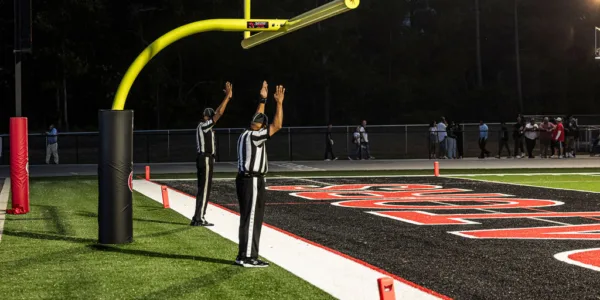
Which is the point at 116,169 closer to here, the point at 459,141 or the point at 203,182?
the point at 203,182

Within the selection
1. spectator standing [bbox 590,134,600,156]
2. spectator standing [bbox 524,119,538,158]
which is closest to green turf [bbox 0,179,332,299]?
Result: spectator standing [bbox 524,119,538,158]

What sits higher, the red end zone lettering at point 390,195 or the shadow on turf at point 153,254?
the red end zone lettering at point 390,195

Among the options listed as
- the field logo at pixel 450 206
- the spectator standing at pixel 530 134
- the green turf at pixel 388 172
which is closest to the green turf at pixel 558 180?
the green turf at pixel 388 172

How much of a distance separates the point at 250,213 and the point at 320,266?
1.04 m

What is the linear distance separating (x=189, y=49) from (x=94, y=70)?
872 centimetres

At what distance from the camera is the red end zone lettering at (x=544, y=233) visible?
13.7m

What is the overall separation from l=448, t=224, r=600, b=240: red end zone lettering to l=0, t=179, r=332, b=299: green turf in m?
4.03

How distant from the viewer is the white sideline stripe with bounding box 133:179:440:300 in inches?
358

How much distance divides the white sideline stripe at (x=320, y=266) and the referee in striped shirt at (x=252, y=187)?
479 millimetres

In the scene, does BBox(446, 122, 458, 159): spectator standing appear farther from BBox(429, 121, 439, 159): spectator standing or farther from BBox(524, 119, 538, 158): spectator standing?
BBox(524, 119, 538, 158): spectator standing

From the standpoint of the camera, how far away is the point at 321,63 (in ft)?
229

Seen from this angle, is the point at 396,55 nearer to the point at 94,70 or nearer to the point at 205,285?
the point at 94,70

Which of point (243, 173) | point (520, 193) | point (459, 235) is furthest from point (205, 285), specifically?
point (520, 193)

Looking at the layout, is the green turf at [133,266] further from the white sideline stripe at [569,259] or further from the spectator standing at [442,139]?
the spectator standing at [442,139]
